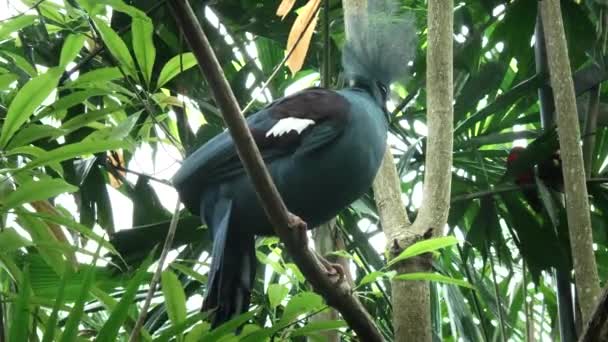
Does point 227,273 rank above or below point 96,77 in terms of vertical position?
below

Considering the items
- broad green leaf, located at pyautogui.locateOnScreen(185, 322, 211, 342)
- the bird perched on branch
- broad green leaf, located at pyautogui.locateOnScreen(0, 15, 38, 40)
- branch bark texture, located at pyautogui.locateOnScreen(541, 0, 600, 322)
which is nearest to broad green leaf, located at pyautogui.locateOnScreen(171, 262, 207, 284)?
broad green leaf, located at pyautogui.locateOnScreen(185, 322, 211, 342)

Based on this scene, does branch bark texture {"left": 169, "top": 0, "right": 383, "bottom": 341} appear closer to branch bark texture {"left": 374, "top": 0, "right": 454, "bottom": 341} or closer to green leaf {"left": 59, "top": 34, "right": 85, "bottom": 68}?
branch bark texture {"left": 374, "top": 0, "right": 454, "bottom": 341}

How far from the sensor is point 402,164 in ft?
6.91

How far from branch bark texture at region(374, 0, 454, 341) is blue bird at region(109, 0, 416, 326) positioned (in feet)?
0.33

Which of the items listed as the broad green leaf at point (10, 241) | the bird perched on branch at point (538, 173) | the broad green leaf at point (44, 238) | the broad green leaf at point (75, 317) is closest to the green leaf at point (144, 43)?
the broad green leaf at point (44, 238)

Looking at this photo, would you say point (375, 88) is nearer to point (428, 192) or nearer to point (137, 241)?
point (428, 192)

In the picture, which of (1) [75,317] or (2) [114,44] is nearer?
(1) [75,317]

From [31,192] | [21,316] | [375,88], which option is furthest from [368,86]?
[21,316]

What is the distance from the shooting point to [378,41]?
1.91 meters

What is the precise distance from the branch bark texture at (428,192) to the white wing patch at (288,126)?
23 centimetres

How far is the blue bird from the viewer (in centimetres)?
164

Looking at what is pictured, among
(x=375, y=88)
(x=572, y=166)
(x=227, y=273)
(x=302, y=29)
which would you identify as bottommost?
(x=227, y=273)

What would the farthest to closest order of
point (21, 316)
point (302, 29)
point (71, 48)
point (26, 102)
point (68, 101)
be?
point (302, 29)
point (71, 48)
point (68, 101)
point (26, 102)
point (21, 316)

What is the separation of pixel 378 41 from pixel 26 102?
0.83 meters
